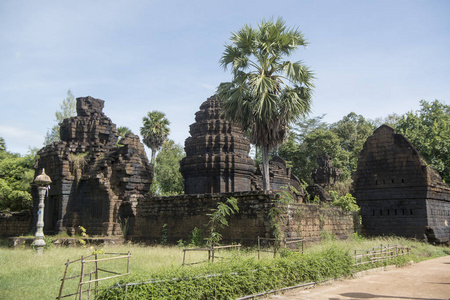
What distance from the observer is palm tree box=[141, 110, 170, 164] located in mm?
43062

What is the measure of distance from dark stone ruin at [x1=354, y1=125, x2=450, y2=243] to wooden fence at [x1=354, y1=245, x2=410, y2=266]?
635 cm

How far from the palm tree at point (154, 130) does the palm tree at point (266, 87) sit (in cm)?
2488

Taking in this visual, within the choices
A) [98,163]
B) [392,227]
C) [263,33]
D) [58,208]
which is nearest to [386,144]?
[392,227]

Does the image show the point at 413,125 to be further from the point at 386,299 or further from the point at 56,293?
the point at 56,293

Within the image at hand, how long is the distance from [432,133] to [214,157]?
61.6 ft

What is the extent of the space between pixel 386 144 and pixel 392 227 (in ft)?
14.9

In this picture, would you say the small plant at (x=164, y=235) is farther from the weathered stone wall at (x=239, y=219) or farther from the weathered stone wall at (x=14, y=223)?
the weathered stone wall at (x=14, y=223)

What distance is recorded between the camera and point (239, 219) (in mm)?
14656

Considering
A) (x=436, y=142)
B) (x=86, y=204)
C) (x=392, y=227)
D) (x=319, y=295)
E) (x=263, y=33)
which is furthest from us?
(x=436, y=142)

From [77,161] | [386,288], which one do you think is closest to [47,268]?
[386,288]

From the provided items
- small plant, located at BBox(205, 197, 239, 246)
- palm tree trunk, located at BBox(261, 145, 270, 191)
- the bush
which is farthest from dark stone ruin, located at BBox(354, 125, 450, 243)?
the bush

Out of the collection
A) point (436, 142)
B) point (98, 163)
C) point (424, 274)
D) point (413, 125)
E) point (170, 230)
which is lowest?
point (424, 274)

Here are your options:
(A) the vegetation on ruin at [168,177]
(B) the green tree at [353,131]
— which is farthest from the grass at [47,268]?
(B) the green tree at [353,131]

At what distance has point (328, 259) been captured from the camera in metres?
10.7
